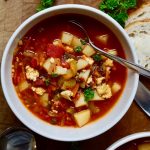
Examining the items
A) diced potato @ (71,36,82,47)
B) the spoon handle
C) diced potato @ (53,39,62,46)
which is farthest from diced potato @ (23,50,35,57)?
the spoon handle

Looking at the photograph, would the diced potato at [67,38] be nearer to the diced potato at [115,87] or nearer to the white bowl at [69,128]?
the white bowl at [69,128]

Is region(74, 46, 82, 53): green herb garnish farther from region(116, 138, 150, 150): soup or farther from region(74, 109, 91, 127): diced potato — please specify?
region(116, 138, 150, 150): soup

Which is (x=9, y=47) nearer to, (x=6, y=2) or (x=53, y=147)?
(x=6, y=2)

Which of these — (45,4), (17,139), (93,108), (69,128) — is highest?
(45,4)

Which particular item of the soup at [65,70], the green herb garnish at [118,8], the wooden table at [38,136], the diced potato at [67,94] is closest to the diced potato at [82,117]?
the soup at [65,70]

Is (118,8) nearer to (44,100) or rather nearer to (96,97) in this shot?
(96,97)

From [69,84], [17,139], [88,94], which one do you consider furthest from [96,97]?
[17,139]

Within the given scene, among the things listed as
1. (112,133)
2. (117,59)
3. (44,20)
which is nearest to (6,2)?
(44,20)
